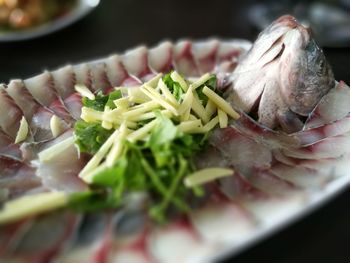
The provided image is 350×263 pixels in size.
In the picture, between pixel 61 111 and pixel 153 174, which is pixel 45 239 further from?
pixel 61 111

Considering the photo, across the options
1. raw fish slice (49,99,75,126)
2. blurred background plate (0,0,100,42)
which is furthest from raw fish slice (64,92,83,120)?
blurred background plate (0,0,100,42)

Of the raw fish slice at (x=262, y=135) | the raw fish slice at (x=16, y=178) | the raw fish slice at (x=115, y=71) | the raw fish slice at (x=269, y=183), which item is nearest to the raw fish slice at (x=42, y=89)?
the raw fish slice at (x=115, y=71)

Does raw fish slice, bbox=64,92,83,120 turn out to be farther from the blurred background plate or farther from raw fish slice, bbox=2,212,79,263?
the blurred background plate

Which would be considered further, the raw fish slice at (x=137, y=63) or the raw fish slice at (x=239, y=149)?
the raw fish slice at (x=137, y=63)

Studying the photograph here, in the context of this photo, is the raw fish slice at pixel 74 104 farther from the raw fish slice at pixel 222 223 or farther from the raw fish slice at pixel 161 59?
the raw fish slice at pixel 222 223

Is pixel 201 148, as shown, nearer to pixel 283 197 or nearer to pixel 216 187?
pixel 216 187
